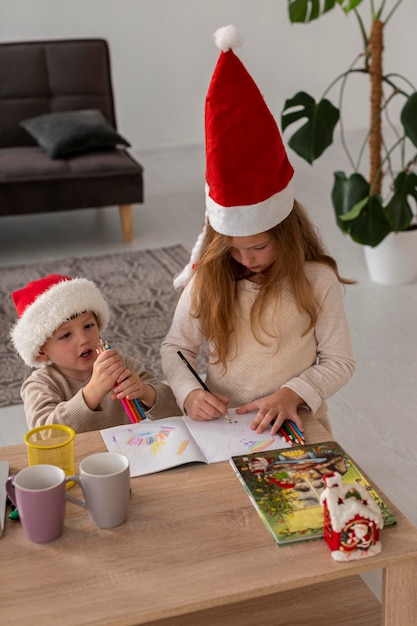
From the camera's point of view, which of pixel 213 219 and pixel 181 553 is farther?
pixel 213 219

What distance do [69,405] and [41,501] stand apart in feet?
1.49

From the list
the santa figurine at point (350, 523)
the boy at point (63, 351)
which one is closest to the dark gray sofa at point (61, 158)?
the boy at point (63, 351)

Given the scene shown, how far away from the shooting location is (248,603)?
61.0 inches

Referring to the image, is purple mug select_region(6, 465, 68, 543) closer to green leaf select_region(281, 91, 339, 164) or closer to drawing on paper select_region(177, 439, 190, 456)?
drawing on paper select_region(177, 439, 190, 456)

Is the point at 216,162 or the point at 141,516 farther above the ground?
the point at 216,162

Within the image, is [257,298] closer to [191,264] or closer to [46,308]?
[191,264]

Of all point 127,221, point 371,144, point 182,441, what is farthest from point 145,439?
point 127,221

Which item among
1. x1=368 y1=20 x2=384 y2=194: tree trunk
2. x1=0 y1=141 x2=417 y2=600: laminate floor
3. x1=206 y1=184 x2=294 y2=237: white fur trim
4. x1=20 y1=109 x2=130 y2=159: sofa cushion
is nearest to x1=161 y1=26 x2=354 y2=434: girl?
x1=206 y1=184 x2=294 y2=237: white fur trim

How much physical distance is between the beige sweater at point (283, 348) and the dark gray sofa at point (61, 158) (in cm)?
224

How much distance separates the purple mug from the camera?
1208 millimetres

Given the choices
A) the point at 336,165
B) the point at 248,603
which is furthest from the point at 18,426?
the point at 336,165

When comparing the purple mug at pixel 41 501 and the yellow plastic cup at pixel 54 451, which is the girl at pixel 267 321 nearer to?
the yellow plastic cup at pixel 54 451

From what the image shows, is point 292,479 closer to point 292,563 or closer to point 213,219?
point 292,563

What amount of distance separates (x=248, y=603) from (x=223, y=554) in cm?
40
